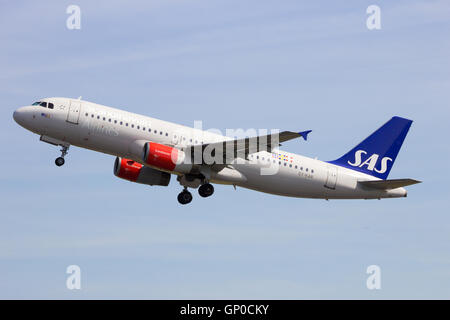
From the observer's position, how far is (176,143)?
49344 millimetres

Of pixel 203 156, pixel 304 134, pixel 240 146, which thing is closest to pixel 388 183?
pixel 240 146

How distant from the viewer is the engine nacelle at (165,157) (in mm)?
47469

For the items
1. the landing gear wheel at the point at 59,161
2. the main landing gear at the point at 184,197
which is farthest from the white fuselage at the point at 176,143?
the main landing gear at the point at 184,197

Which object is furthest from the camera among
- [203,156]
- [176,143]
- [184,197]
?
[184,197]

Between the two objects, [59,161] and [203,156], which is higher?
[203,156]

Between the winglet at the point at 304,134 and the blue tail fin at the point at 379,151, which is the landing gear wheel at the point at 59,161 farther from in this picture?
the blue tail fin at the point at 379,151

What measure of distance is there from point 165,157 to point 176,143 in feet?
5.93

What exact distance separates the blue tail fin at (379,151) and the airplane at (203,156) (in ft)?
0.23

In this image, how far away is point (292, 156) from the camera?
52.9 metres

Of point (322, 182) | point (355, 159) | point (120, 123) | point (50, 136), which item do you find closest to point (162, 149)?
point (120, 123)

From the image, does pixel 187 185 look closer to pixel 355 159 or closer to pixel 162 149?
pixel 162 149

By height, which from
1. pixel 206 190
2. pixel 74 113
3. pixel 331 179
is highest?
pixel 74 113

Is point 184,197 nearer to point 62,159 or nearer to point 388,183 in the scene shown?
point 62,159

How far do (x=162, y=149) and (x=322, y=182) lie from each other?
11.8 m
